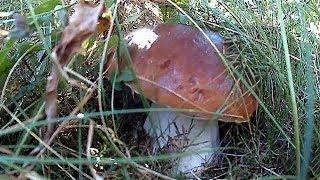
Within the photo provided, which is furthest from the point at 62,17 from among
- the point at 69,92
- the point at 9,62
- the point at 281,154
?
the point at 281,154

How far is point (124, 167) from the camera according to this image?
1.08 metres

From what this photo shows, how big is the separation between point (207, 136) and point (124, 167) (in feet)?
1.12

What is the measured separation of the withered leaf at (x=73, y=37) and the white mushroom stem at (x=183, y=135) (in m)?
0.42

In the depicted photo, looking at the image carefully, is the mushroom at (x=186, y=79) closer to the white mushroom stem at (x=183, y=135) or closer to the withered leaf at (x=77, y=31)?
the white mushroom stem at (x=183, y=135)

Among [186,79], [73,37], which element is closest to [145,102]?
[186,79]

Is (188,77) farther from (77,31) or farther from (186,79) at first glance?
(77,31)

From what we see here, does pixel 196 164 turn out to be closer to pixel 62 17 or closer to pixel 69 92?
pixel 69 92

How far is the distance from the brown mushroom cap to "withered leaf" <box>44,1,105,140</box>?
0.31 metres

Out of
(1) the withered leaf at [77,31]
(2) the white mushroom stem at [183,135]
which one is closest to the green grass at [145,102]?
(2) the white mushroom stem at [183,135]

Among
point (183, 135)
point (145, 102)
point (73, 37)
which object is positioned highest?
point (73, 37)

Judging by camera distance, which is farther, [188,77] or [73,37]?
[188,77]

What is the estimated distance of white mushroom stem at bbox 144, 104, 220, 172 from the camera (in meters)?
1.31

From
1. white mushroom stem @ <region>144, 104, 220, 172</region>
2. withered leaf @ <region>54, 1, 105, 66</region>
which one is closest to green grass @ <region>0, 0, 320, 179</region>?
white mushroom stem @ <region>144, 104, 220, 172</region>

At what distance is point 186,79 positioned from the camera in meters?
1.19
